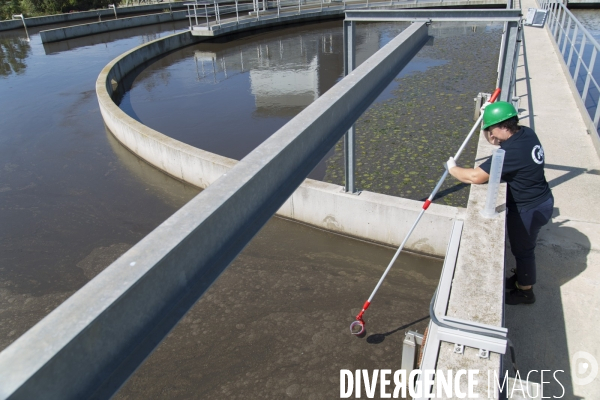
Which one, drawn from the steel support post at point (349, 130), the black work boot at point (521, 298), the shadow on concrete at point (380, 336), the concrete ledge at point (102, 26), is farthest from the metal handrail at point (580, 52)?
the concrete ledge at point (102, 26)

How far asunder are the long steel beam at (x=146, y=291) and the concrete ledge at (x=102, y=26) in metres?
23.1

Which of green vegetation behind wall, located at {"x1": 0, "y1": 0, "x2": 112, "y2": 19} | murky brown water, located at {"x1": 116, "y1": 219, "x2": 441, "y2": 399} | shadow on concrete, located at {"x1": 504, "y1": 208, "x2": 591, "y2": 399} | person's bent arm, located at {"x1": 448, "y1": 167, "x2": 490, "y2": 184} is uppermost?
green vegetation behind wall, located at {"x1": 0, "y1": 0, "x2": 112, "y2": 19}

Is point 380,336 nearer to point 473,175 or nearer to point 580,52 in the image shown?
point 473,175

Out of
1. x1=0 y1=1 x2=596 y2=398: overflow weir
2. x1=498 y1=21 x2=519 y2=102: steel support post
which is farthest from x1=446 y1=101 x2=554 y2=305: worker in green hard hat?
x1=498 y1=21 x2=519 y2=102: steel support post

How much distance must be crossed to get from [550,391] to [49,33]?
2415 cm

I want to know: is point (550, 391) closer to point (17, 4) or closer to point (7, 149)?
point (7, 149)

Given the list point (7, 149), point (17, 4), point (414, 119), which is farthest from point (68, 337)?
point (17, 4)

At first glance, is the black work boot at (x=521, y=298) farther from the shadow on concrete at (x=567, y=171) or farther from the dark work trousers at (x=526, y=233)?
the shadow on concrete at (x=567, y=171)

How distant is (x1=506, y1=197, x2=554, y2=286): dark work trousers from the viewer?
3.79 m

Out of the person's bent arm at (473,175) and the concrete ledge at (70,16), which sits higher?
the person's bent arm at (473,175)

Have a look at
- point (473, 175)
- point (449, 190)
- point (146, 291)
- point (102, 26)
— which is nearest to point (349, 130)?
point (449, 190)

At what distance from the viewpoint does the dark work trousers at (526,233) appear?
3793 mm

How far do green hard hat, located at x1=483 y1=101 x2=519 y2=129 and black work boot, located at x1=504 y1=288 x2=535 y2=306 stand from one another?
1.43m

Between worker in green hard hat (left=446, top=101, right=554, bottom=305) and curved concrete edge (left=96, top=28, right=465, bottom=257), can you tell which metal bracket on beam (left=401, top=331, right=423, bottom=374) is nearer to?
worker in green hard hat (left=446, top=101, right=554, bottom=305)
